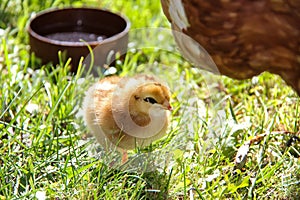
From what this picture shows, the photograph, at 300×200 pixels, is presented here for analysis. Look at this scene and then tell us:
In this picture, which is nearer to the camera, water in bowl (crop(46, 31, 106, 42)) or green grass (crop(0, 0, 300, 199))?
green grass (crop(0, 0, 300, 199))

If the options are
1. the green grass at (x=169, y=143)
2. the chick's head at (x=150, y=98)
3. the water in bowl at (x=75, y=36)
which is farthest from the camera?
the water in bowl at (x=75, y=36)

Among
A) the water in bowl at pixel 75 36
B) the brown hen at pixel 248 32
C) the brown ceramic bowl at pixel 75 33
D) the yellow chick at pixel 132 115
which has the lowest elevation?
the water in bowl at pixel 75 36

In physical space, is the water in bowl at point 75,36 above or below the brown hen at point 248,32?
below

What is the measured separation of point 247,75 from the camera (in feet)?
4.91

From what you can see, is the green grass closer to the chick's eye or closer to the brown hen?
the chick's eye

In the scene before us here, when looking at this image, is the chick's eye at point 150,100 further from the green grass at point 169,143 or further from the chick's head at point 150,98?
the green grass at point 169,143

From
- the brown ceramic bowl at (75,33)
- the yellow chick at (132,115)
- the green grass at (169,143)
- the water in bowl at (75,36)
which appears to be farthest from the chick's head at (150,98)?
the water in bowl at (75,36)

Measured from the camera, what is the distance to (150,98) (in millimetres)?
1889

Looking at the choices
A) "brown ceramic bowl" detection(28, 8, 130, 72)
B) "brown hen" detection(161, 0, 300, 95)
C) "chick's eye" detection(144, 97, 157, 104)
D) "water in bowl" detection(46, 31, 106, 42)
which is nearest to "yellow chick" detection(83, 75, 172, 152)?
"chick's eye" detection(144, 97, 157, 104)

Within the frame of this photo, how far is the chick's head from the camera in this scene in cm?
188

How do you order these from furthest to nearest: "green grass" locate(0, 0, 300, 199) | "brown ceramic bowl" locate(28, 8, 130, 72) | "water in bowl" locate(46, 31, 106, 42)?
"water in bowl" locate(46, 31, 106, 42), "brown ceramic bowl" locate(28, 8, 130, 72), "green grass" locate(0, 0, 300, 199)

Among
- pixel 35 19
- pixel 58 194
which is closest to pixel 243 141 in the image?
pixel 58 194

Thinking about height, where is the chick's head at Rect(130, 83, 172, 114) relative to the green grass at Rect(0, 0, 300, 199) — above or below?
above

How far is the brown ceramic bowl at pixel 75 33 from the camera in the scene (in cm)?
254
